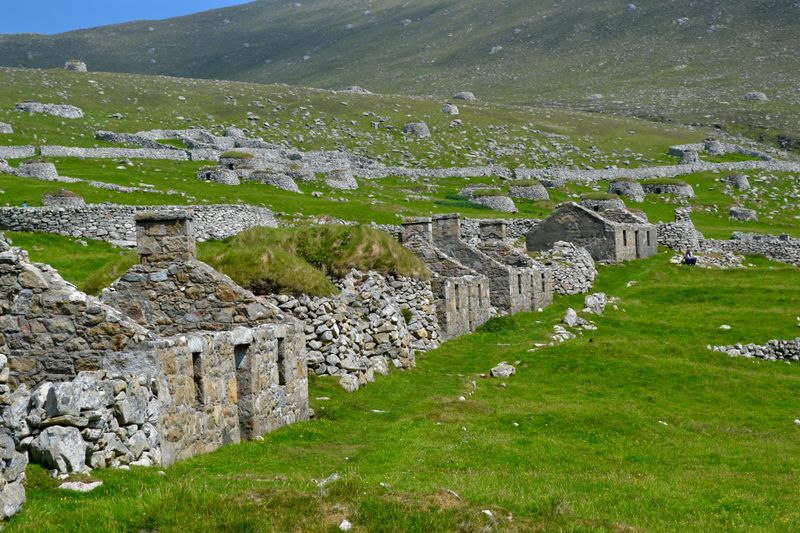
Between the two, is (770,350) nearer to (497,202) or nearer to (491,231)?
(491,231)

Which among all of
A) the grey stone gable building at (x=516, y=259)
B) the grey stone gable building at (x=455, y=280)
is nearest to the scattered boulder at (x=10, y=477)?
the grey stone gable building at (x=455, y=280)

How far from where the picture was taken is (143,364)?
46.6 feet

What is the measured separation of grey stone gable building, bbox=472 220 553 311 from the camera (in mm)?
44031

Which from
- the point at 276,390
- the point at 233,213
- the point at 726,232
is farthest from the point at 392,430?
the point at 726,232

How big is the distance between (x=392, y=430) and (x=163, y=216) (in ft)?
21.0

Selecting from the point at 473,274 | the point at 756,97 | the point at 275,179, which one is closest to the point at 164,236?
the point at 473,274

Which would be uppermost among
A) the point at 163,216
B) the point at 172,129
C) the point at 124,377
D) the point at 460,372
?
the point at 172,129

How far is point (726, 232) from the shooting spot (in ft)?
245

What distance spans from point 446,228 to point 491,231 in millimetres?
4960

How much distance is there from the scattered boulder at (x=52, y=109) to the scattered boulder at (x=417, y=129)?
4537cm

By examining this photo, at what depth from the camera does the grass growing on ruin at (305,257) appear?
24.8m

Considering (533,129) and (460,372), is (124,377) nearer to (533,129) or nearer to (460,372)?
(460,372)

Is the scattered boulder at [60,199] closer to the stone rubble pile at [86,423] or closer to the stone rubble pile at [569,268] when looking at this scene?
the stone rubble pile at [569,268]

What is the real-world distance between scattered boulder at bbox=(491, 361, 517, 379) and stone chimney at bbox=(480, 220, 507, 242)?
17.9 m
